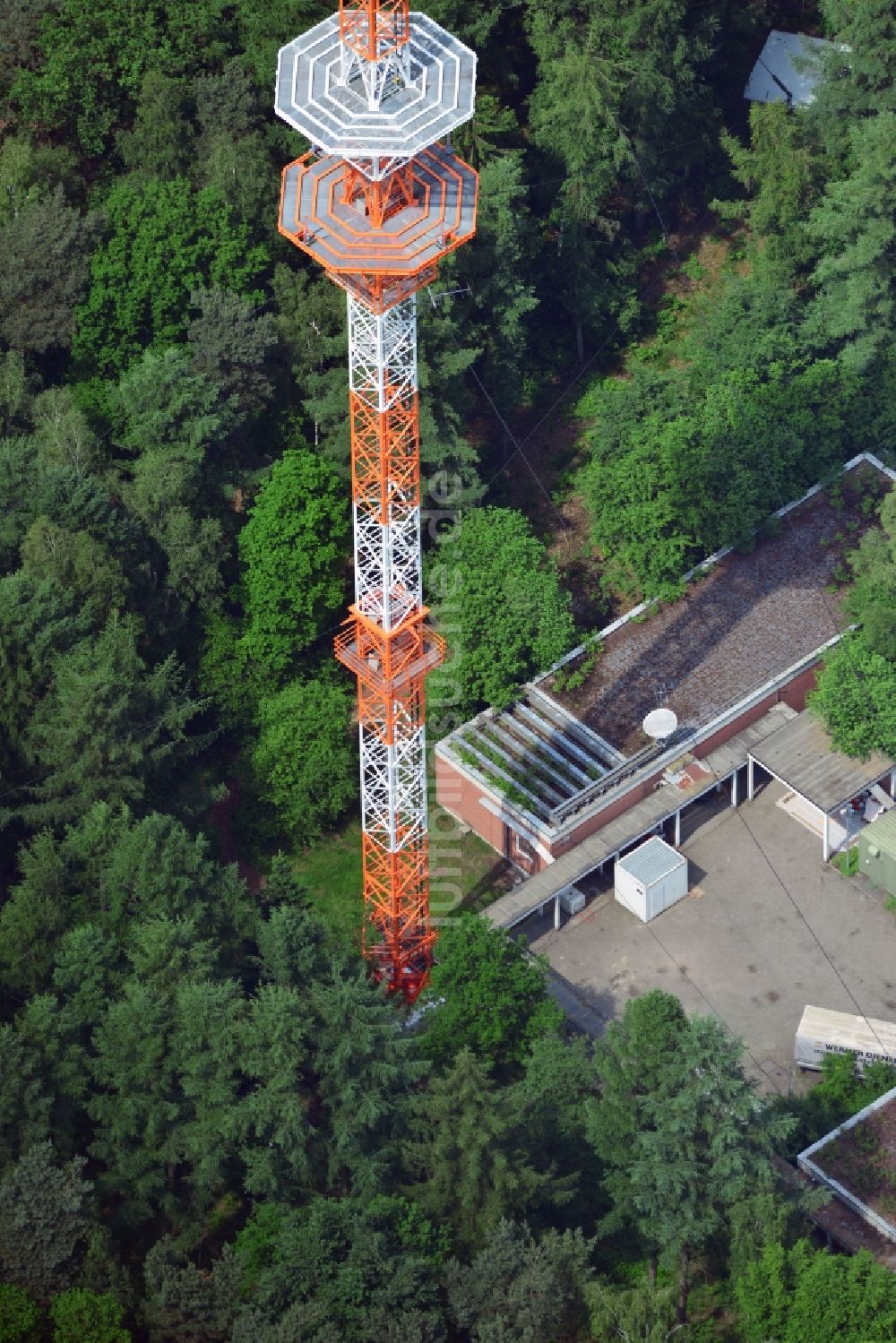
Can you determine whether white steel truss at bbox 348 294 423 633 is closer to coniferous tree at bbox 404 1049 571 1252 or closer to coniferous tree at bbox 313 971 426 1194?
coniferous tree at bbox 313 971 426 1194

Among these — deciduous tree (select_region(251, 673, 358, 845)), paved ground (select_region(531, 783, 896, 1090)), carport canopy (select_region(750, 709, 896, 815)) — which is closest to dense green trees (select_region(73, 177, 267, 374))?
deciduous tree (select_region(251, 673, 358, 845))

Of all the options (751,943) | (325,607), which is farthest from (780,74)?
(751,943)

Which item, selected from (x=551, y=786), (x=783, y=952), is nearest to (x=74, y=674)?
(x=551, y=786)

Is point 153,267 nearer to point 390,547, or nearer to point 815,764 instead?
point 390,547

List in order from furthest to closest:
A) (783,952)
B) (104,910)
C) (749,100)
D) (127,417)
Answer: (749,100), (127,417), (783,952), (104,910)

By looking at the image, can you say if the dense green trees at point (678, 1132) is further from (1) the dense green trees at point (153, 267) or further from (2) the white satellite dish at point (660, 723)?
(1) the dense green trees at point (153, 267)

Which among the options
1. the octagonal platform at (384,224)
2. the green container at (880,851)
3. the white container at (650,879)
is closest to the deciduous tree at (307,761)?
the white container at (650,879)

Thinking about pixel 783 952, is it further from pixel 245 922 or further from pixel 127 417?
pixel 127 417
